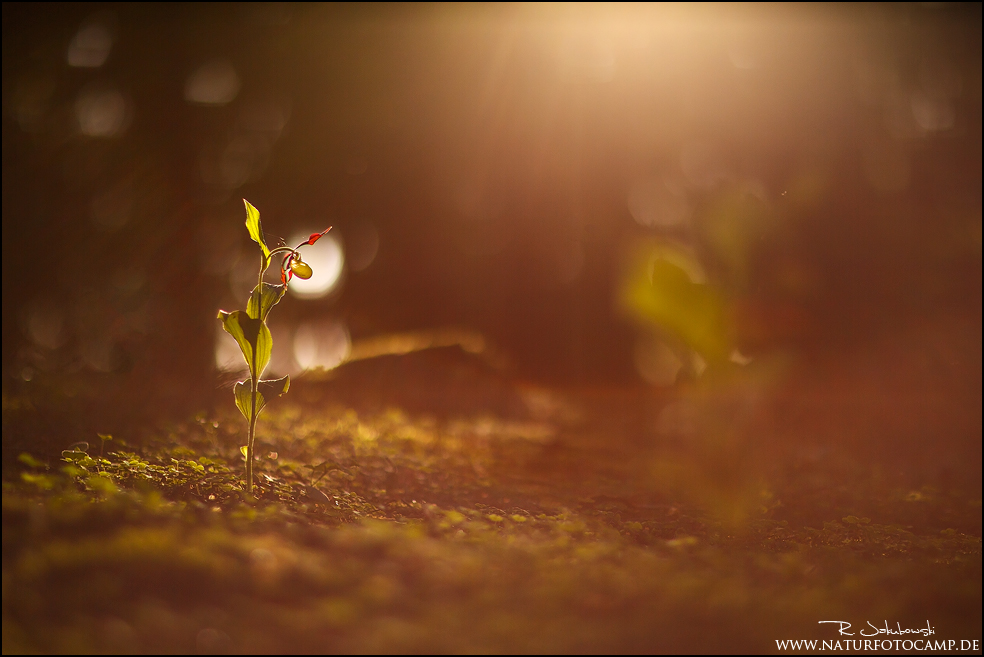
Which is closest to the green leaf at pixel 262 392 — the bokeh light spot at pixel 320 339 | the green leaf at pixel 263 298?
the green leaf at pixel 263 298

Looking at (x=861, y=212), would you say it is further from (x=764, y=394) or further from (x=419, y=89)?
(x=419, y=89)

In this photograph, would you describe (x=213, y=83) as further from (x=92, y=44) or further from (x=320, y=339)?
(x=320, y=339)

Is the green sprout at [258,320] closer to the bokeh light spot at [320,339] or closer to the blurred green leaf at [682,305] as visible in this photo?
the blurred green leaf at [682,305]

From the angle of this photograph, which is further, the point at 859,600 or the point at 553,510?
the point at 553,510

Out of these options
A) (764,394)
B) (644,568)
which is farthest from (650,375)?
(644,568)

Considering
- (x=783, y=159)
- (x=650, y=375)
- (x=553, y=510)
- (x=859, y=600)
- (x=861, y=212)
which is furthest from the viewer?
(x=650, y=375)

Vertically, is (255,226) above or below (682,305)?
below
